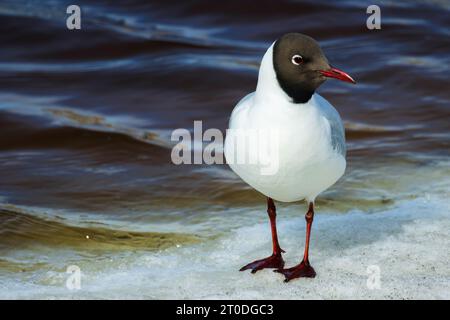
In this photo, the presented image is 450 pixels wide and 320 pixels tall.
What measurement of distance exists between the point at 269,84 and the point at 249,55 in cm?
590

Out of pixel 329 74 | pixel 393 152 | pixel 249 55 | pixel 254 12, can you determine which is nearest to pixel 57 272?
pixel 329 74

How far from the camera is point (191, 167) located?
7.45 m

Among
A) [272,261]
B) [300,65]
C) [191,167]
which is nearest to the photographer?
[300,65]

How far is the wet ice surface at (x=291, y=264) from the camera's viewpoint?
15.2ft

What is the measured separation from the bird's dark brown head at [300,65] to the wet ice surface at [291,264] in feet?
3.52

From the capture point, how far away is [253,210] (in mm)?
6395

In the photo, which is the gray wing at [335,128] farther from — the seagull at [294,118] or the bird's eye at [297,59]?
the bird's eye at [297,59]

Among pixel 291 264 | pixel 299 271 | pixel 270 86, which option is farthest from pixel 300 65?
pixel 291 264

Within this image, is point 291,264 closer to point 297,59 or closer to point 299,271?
point 299,271

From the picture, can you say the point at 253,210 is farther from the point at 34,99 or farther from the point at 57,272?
the point at 34,99

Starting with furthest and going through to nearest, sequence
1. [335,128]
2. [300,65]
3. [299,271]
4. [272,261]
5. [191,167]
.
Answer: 1. [191,167]
2. [272,261]
3. [299,271]
4. [335,128]
5. [300,65]

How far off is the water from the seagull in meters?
0.61

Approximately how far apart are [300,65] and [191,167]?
125 inches

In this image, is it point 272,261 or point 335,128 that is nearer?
point 335,128
